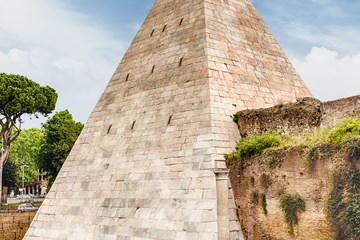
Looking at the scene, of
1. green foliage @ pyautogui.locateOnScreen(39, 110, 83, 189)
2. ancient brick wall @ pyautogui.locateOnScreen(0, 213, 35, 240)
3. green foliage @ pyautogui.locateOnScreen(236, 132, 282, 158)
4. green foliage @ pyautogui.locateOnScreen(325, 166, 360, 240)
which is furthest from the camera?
green foliage @ pyautogui.locateOnScreen(39, 110, 83, 189)

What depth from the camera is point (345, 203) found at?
35.3ft

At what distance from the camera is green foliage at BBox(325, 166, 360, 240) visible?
1054cm

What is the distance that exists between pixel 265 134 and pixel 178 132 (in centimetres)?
286

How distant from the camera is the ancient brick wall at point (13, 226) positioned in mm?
22453

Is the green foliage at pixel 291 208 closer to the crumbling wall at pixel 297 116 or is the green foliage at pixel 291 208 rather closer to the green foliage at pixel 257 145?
the green foliage at pixel 257 145

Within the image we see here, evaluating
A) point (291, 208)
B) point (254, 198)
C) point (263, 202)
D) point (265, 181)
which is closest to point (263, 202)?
point (263, 202)

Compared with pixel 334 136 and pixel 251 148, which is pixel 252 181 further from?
pixel 334 136

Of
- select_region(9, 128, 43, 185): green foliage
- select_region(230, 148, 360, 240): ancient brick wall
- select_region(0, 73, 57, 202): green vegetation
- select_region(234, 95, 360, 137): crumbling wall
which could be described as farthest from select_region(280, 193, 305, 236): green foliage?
select_region(9, 128, 43, 185): green foliage

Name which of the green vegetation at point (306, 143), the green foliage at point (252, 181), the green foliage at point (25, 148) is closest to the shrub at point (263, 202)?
the green foliage at point (252, 181)

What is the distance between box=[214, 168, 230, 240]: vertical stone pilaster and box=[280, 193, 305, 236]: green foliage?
5.09 feet

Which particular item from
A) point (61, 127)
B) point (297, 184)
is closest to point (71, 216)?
point (297, 184)

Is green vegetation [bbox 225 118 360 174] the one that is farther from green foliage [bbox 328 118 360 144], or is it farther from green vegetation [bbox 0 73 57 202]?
green vegetation [bbox 0 73 57 202]

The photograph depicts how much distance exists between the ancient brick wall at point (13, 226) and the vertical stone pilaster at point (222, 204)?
14069 millimetres

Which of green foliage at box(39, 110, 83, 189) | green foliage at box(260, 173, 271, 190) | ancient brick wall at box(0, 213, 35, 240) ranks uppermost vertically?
green foliage at box(39, 110, 83, 189)
